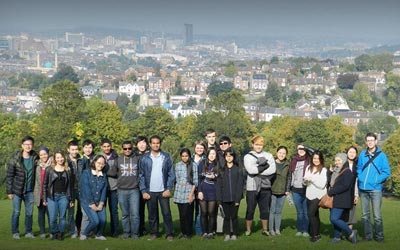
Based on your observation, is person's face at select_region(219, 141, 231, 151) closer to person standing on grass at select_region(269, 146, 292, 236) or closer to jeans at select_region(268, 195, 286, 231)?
person standing on grass at select_region(269, 146, 292, 236)

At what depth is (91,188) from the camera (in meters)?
9.14

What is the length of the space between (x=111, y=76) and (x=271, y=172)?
163899mm

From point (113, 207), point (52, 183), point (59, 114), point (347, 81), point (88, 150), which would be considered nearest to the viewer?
point (52, 183)

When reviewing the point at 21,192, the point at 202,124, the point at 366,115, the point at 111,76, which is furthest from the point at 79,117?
the point at 111,76

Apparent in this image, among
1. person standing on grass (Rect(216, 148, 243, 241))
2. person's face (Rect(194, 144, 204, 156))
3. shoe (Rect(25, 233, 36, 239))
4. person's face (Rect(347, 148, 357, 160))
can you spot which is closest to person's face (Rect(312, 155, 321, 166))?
person's face (Rect(347, 148, 357, 160))

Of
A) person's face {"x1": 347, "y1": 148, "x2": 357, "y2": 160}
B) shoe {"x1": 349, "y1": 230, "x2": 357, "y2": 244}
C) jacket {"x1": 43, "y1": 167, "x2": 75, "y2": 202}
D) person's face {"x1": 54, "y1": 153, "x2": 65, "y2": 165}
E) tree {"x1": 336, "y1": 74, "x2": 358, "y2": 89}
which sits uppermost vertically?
tree {"x1": 336, "y1": 74, "x2": 358, "y2": 89}

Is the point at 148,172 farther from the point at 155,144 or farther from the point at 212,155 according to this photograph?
the point at 212,155

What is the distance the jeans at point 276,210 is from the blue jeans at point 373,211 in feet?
3.81

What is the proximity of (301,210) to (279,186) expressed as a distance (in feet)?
1.62

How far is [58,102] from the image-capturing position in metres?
33.2

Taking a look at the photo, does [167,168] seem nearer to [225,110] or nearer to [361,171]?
[361,171]

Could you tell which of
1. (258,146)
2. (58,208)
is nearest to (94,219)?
(58,208)

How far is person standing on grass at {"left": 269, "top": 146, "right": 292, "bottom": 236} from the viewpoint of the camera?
955 cm

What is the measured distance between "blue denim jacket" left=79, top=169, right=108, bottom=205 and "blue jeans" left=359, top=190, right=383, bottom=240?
142 inches
